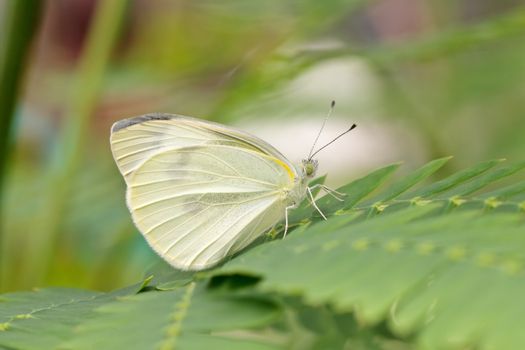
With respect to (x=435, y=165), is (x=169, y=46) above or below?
above

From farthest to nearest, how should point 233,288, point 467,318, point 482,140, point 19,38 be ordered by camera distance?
1. point 482,140
2. point 19,38
3. point 233,288
4. point 467,318

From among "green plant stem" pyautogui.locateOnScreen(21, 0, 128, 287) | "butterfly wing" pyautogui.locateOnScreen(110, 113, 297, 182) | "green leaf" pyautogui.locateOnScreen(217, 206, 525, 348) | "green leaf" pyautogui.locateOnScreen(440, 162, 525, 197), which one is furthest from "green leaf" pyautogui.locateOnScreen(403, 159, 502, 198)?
"green plant stem" pyautogui.locateOnScreen(21, 0, 128, 287)

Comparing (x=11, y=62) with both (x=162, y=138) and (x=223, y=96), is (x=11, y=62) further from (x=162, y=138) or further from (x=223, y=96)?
(x=223, y=96)

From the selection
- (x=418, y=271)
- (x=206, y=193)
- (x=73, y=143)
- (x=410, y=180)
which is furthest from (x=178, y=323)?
(x=73, y=143)

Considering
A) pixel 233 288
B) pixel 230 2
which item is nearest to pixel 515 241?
pixel 233 288

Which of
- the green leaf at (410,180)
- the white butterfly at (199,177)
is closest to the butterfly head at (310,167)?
the white butterfly at (199,177)

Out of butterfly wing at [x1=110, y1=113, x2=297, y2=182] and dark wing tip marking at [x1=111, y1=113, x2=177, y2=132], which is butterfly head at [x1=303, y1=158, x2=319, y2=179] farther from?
dark wing tip marking at [x1=111, y1=113, x2=177, y2=132]

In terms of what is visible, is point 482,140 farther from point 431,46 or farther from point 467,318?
point 467,318
